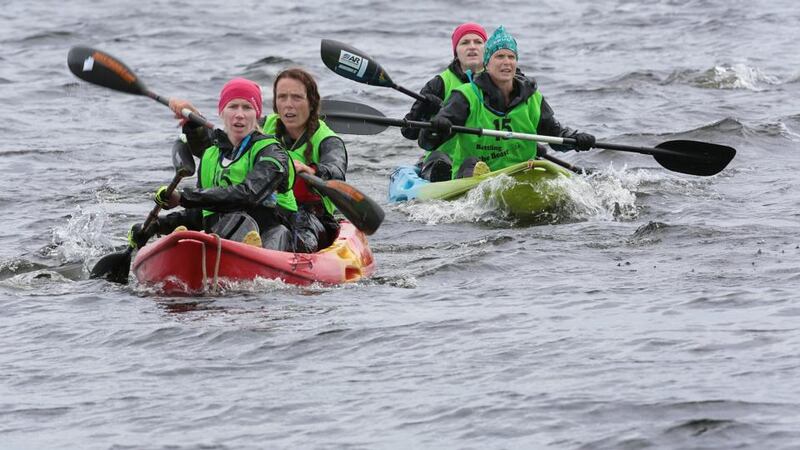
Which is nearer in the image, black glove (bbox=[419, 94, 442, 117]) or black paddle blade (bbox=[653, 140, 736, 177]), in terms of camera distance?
black paddle blade (bbox=[653, 140, 736, 177])

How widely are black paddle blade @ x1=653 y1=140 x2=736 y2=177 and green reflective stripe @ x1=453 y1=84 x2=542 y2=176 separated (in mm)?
1012

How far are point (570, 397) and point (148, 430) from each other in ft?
5.85

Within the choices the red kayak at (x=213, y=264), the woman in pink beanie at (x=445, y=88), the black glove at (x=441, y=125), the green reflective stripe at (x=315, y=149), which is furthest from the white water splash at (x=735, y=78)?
the red kayak at (x=213, y=264)

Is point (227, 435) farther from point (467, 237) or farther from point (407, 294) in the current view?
point (467, 237)

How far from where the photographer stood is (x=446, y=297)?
333 inches

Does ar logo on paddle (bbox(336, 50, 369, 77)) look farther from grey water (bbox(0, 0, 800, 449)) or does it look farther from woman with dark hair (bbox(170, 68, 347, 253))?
woman with dark hair (bbox(170, 68, 347, 253))

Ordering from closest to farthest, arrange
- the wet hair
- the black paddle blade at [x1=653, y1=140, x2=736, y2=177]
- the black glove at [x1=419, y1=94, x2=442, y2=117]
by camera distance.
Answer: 1. the wet hair
2. the black paddle blade at [x1=653, y1=140, x2=736, y2=177]
3. the black glove at [x1=419, y1=94, x2=442, y2=117]

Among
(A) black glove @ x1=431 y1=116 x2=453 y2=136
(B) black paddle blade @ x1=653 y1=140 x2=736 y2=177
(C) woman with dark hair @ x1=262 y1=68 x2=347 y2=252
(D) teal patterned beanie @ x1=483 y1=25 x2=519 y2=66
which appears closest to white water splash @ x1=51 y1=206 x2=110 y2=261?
(C) woman with dark hair @ x1=262 y1=68 x2=347 y2=252

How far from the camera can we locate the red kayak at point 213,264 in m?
8.17

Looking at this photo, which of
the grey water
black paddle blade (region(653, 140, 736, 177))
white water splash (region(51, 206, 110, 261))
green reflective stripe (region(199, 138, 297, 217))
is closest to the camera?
the grey water

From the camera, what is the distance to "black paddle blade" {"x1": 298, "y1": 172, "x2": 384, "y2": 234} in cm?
848

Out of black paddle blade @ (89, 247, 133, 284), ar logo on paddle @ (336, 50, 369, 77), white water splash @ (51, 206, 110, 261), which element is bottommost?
white water splash @ (51, 206, 110, 261)

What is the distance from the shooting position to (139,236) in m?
8.98

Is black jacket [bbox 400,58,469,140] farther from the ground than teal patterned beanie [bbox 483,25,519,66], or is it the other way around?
teal patterned beanie [bbox 483,25,519,66]
